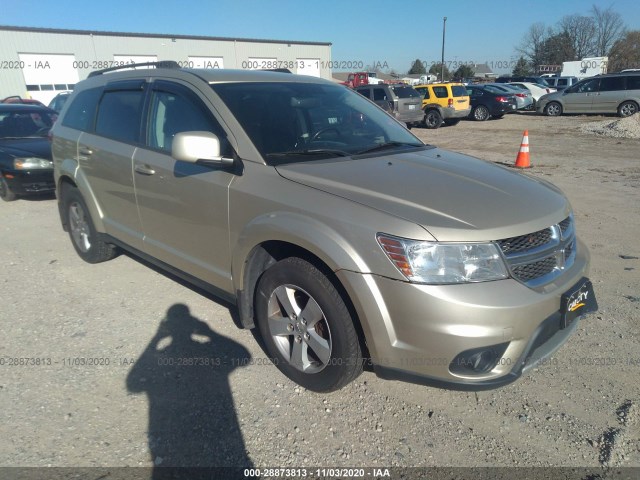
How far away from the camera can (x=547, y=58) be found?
A: 6619cm

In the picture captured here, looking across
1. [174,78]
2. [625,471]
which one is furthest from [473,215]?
[174,78]

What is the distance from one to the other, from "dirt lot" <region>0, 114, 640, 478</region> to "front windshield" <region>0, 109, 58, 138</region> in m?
5.35

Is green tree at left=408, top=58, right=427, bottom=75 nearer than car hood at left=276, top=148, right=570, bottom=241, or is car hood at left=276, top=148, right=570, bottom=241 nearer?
car hood at left=276, top=148, right=570, bottom=241

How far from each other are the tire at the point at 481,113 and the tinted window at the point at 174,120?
20.6 meters

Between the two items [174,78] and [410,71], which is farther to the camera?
[410,71]

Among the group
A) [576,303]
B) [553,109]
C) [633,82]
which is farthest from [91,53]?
[576,303]

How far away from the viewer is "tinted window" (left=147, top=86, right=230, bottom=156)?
3.05 metres

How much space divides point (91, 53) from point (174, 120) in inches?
1249

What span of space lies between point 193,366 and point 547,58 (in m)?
76.8

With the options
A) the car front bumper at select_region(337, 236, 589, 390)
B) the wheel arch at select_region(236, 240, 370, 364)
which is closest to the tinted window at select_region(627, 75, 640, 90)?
the car front bumper at select_region(337, 236, 589, 390)

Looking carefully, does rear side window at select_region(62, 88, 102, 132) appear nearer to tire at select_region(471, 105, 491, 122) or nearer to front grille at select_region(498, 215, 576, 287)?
front grille at select_region(498, 215, 576, 287)

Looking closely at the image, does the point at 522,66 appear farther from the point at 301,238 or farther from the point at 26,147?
the point at 301,238

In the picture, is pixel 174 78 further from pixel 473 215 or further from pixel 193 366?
pixel 473 215

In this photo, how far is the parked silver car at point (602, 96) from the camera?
18594 millimetres
